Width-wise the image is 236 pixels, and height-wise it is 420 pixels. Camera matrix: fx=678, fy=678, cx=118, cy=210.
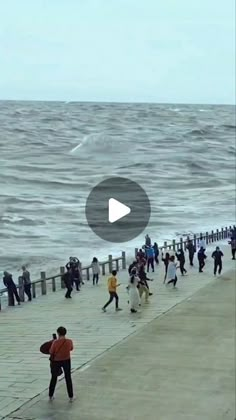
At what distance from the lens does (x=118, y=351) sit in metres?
12.5

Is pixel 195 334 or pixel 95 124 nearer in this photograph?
pixel 195 334

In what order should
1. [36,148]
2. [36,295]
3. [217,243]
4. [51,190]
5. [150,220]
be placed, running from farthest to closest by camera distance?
[36,148] → [51,190] → [150,220] → [217,243] → [36,295]

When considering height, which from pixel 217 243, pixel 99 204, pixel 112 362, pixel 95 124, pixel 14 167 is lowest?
pixel 112 362

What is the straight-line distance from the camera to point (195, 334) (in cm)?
1353

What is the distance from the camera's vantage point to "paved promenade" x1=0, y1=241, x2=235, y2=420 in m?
9.65

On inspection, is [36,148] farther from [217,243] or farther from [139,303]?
[139,303]

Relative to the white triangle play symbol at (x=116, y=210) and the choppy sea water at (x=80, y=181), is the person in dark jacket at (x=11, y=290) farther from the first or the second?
the white triangle play symbol at (x=116, y=210)

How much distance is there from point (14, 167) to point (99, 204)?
14202 millimetres

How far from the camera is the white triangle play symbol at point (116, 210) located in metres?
41.4

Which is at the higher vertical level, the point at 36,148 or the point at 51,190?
the point at 36,148

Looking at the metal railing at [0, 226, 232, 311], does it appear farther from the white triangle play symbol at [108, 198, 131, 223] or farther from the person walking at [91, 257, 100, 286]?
the white triangle play symbol at [108, 198, 131, 223]

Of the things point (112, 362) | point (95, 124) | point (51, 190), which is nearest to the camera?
point (112, 362)

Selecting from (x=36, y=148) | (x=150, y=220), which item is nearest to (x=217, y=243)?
(x=150, y=220)
